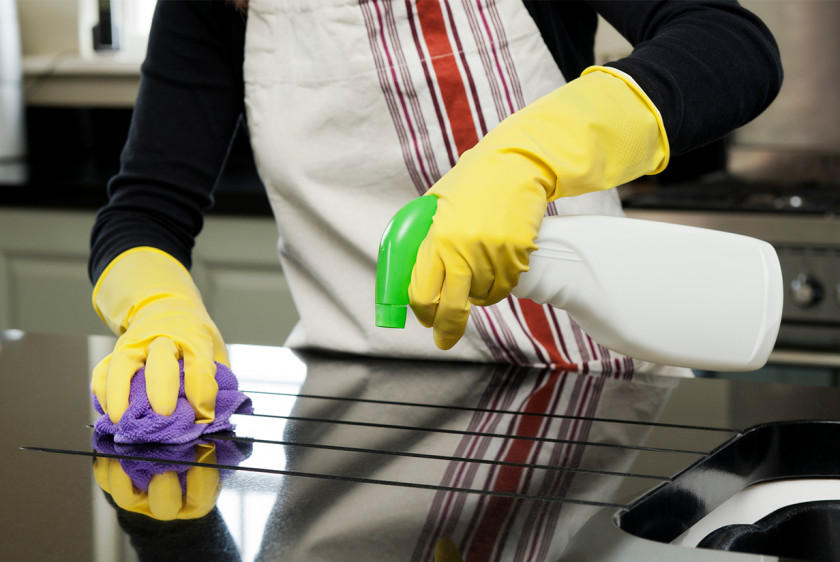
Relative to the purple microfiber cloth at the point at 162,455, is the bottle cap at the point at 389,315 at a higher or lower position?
higher

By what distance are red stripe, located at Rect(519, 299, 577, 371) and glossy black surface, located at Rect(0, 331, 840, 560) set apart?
0.04 meters

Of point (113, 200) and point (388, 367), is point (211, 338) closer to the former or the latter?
point (388, 367)

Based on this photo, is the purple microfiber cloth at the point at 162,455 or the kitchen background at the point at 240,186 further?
the kitchen background at the point at 240,186

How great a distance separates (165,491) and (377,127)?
519 millimetres

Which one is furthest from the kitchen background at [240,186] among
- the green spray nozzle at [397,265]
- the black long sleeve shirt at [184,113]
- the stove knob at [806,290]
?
the green spray nozzle at [397,265]

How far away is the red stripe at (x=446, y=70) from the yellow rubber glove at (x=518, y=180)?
26 cm

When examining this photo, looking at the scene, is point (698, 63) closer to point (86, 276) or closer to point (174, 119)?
point (174, 119)

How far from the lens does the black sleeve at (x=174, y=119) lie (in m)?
1.08

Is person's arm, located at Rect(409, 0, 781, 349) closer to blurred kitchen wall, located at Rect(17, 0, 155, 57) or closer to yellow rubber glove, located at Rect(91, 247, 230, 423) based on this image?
yellow rubber glove, located at Rect(91, 247, 230, 423)

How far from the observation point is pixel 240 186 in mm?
1906

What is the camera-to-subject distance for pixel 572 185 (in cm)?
70

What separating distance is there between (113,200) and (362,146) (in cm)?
31

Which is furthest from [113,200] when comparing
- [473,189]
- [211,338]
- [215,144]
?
[473,189]

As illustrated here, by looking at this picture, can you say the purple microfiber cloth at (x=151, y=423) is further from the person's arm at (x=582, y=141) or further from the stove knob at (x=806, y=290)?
the stove knob at (x=806, y=290)
